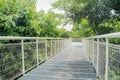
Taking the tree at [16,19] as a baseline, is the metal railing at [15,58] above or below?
below

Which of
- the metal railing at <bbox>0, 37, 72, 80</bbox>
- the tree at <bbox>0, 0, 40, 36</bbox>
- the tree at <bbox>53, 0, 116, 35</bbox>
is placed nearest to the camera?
the metal railing at <bbox>0, 37, 72, 80</bbox>

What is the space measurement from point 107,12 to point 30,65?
6.07 metres

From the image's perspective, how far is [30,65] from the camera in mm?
5316

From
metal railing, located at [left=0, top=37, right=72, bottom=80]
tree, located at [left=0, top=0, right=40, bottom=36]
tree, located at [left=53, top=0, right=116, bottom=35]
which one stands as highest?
tree, located at [left=53, top=0, right=116, bottom=35]

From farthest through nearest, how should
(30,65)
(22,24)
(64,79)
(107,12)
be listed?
(107,12) < (22,24) < (30,65) < (64,79)

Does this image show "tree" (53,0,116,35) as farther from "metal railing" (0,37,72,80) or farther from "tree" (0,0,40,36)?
"metal railing" (0,37,72,80)

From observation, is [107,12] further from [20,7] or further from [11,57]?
[11,57]

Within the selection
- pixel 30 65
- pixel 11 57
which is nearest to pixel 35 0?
pixel 30 65

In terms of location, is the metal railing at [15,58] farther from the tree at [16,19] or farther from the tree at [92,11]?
the tree at [92,11]

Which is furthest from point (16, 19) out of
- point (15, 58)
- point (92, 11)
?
point (92, 11)

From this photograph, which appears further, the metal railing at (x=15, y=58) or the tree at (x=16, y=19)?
the tree at (x=16, y=19)

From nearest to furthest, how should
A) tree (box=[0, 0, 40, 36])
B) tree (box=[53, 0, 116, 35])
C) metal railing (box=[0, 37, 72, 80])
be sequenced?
metal railing (box=[0, 37, 72, 80])
tree (box=[0, 0, 40, 36])
tree (box=[53, 0, 116, 35])

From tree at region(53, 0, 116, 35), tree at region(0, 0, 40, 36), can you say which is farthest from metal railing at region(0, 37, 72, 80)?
tree at region(53, 0, 116, 35)

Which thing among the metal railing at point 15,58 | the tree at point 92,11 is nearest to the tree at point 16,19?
the metal railing at point 15,58
